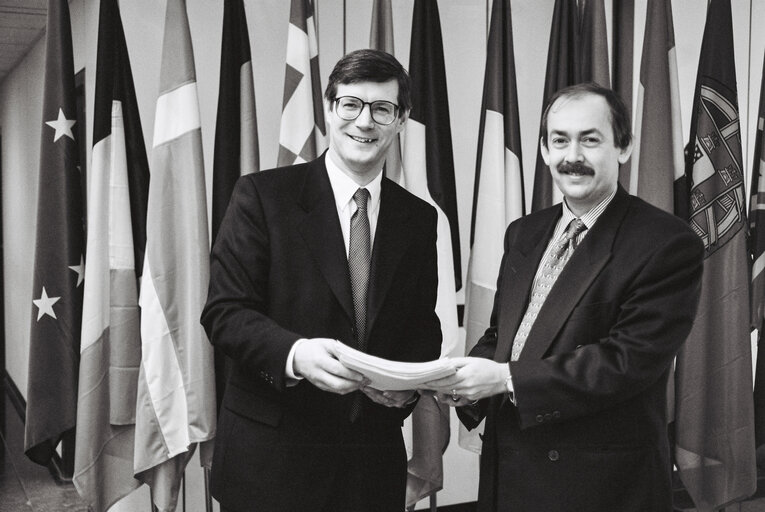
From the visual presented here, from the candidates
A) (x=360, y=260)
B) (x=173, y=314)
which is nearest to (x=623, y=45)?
(x=360, y=260)

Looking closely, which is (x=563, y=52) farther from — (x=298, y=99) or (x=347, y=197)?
(x=347, y=197)

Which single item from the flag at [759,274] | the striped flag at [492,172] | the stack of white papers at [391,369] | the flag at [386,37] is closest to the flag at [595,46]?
the striped flag at [492,172]

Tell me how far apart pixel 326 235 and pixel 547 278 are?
21.3 inches

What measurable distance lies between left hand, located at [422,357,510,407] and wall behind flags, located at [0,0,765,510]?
173 centimetres

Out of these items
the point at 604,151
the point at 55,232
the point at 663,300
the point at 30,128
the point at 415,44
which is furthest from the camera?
the point at 30,128

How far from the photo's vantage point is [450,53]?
363cm

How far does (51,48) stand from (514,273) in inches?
78.6

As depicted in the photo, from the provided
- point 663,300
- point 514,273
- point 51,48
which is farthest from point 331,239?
point 51,48

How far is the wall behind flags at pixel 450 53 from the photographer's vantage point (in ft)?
10.3

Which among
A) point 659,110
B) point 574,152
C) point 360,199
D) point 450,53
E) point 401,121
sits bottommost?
point 360,199

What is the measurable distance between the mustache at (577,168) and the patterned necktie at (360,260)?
0.50 metres

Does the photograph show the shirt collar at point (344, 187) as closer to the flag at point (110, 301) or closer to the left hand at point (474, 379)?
the left hand at point (474, 379)

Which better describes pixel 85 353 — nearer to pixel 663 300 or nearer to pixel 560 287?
pixel 560 287

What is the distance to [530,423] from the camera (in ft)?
5.25
